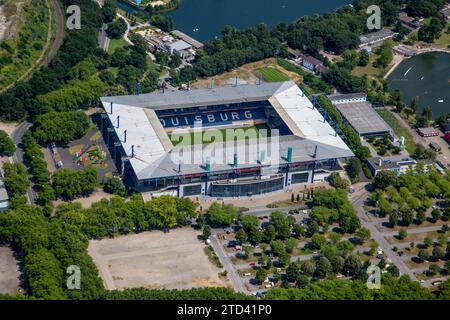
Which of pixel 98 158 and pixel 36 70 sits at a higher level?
pixel 36 70

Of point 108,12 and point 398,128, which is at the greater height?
point 108,12

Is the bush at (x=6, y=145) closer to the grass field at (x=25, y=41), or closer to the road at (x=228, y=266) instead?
the grass field at (x=25, y=41)

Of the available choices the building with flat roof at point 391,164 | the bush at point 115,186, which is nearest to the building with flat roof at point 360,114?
the building with flat roof at point 391,164

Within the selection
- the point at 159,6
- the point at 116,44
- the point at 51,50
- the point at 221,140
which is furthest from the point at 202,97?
the point at 159,6

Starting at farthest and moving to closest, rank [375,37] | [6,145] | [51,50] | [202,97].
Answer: [375,37], [51,50], [202,97], [6,145]

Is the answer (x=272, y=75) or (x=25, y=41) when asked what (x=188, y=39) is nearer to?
(x=272, y=75)

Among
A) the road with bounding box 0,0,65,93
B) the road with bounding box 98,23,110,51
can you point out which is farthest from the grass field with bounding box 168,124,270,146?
the road with bounding box 98,23,110,51
